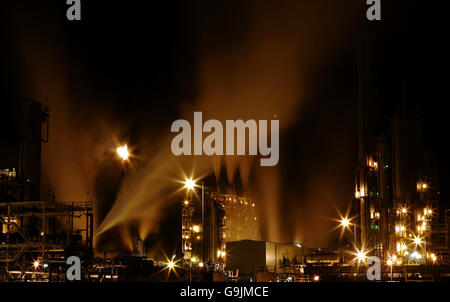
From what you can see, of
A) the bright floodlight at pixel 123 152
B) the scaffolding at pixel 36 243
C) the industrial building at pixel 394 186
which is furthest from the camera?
the bright floodlight at pixel 123 152

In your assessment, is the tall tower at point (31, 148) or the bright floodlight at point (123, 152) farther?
the bright floodlight at point (123, 152)

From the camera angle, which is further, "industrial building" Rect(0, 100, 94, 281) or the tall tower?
the tall tower

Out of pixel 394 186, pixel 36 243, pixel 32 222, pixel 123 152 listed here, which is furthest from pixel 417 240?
pixel 32 222

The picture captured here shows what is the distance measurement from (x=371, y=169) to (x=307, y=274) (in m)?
32.2

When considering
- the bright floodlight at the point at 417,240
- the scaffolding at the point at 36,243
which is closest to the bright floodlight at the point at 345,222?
the bright floodlight at the point at 417,240

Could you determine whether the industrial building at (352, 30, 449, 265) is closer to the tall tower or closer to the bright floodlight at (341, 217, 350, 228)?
the bright floodlight at (341, 217, 350, 228)

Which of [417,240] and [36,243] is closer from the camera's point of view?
[36,243]

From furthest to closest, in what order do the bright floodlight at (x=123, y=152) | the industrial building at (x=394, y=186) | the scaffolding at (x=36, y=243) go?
1. the bright floodlight at (x=123, y=152)
2. the industrial building at (x=394, y=186)
3. the scaffolding at (x=36, y=243)

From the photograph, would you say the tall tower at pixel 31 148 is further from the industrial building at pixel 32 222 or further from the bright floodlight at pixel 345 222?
the bright floodlight at pixel 345 222

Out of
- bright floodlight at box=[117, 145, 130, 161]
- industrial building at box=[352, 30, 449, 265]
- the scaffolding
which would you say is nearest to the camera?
the scaffolding

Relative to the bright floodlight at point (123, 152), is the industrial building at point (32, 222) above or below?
below

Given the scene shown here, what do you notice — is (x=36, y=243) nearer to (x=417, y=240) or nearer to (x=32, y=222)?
(x=32, y=222)

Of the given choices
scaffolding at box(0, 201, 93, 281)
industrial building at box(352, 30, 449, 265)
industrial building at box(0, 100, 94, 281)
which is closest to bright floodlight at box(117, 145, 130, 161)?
industrial building at box(0, 100, 94, 281)
